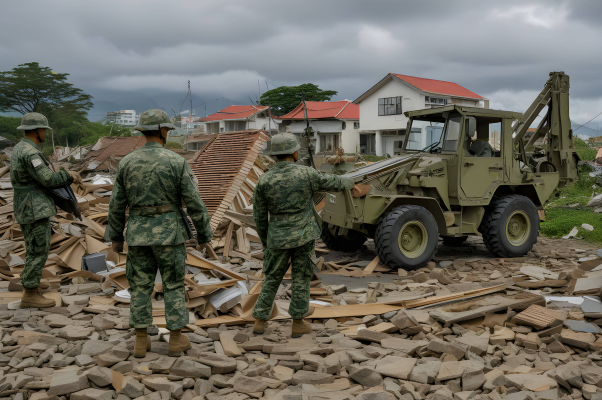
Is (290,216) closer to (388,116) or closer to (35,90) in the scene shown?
(388,116)

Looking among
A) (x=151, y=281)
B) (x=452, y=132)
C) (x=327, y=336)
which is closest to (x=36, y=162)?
(x=151, y=281)

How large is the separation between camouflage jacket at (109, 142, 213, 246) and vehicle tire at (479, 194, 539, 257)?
5.66m

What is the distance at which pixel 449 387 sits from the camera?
3.40 m

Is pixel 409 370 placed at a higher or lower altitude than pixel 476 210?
lower

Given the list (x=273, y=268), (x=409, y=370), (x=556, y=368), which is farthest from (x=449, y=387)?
(x=273, y=268)

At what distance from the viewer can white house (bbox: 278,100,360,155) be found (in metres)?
38.0

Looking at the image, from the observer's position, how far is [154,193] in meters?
3.85

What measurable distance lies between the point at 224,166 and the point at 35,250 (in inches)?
204

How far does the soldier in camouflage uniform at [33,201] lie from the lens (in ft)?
16.6

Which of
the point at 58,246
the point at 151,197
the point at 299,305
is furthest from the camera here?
the point at 58,246

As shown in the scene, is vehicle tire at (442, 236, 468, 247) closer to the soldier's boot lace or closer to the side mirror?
the side mirror

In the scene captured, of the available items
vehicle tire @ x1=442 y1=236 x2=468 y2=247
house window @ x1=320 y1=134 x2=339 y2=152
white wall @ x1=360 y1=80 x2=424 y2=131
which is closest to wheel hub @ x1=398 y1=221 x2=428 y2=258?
vehicle tire @ x1=442 y1=236 x2=468 y2=247

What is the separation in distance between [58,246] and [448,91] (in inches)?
1145

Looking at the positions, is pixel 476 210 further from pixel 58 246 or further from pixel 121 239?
pixel 58 246
